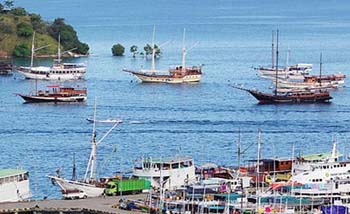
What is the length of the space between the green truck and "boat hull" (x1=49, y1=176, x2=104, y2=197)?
36 centimetres

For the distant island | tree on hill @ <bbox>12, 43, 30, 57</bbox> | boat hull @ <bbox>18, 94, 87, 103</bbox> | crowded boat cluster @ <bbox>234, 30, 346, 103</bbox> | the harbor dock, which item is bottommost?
the harbor dock

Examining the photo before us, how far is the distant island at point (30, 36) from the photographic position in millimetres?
138500

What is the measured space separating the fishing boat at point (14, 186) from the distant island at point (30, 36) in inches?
3271

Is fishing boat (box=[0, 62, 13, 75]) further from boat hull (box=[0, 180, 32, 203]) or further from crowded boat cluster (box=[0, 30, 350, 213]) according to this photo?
boat hull (box=[0, 180, 32, 203])

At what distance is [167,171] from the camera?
5666 centimetres

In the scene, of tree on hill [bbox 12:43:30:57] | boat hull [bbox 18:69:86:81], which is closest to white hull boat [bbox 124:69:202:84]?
boat hull [bbox 18:69:86:81]

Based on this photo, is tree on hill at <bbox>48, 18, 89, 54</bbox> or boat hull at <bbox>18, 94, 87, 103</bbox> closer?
boat hull at <bbox>18, 94, 87, 103</bbox>

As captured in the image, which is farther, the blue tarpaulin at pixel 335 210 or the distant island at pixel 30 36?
the distant island at pixel 30 36

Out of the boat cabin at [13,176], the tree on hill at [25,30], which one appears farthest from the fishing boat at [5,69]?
the boat cabin at [13,176]

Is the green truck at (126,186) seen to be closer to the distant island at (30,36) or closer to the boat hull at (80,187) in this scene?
the boat hull at (80,187)

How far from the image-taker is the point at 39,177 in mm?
61688

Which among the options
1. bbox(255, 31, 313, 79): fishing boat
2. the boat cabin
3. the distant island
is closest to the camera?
the boat cabin

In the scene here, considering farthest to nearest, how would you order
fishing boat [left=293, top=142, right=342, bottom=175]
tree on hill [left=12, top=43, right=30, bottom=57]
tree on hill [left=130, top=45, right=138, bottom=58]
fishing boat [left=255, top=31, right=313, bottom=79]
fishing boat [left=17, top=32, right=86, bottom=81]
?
1. tree on hill [left=130, top=45, right=138, bottom=58]
2. tree on hill [left=12, top=43, right=30, bottom=57]
3. fishing boat [left=17, top=32, right=86, bottom=81]
4. fishing boat [left=255, top=31, right=313, bottom=79]
5. fishing boat [left=293, top=142, right=342, bottom=175]

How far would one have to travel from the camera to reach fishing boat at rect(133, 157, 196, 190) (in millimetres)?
56125
